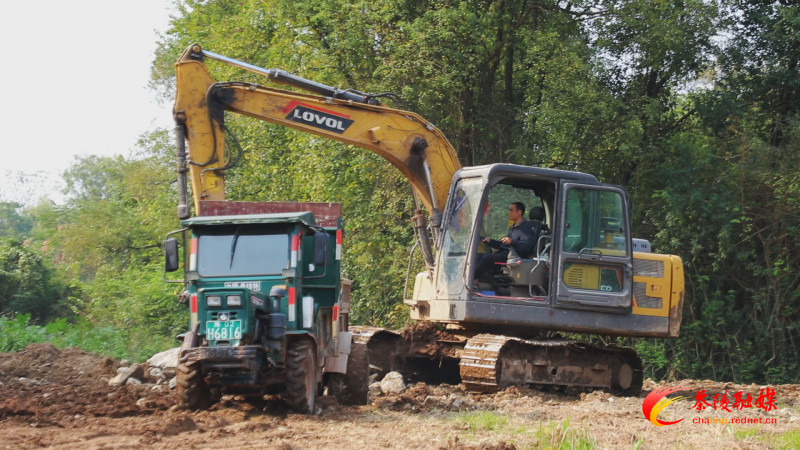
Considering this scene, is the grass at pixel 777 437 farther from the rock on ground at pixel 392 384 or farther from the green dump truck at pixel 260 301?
the rock on ground at pixel 392 384

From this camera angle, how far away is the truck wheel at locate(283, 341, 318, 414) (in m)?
9.45

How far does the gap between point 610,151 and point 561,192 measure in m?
7.52

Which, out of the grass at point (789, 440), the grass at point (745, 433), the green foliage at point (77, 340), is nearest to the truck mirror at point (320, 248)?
the grass at point (745, 433)

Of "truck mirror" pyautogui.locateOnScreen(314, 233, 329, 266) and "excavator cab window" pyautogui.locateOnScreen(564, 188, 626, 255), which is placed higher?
"excavator cab window" pyautogui.locateOnScreen(564, 188, 626, 255)

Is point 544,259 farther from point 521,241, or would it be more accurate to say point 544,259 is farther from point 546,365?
point 546,365

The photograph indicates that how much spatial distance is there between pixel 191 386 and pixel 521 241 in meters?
4.68

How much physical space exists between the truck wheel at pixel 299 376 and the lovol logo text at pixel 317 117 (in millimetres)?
3394

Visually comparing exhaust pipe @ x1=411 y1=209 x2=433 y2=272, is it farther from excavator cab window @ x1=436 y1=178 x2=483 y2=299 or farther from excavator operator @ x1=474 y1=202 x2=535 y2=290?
excavator operator @ x1=474 y1=202 x2=535 y2=290

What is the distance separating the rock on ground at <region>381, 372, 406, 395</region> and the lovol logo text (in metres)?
3.39

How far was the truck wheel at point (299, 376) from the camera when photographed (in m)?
9.45

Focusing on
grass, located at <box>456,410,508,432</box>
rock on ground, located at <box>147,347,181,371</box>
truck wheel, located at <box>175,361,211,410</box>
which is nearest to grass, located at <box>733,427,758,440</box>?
grass, located at <box>456,410,508,432</box>

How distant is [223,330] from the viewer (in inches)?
361

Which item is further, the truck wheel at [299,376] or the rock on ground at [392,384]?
the rock on ground at [392,384]

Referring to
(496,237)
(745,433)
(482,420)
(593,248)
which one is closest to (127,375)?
(496,237)
